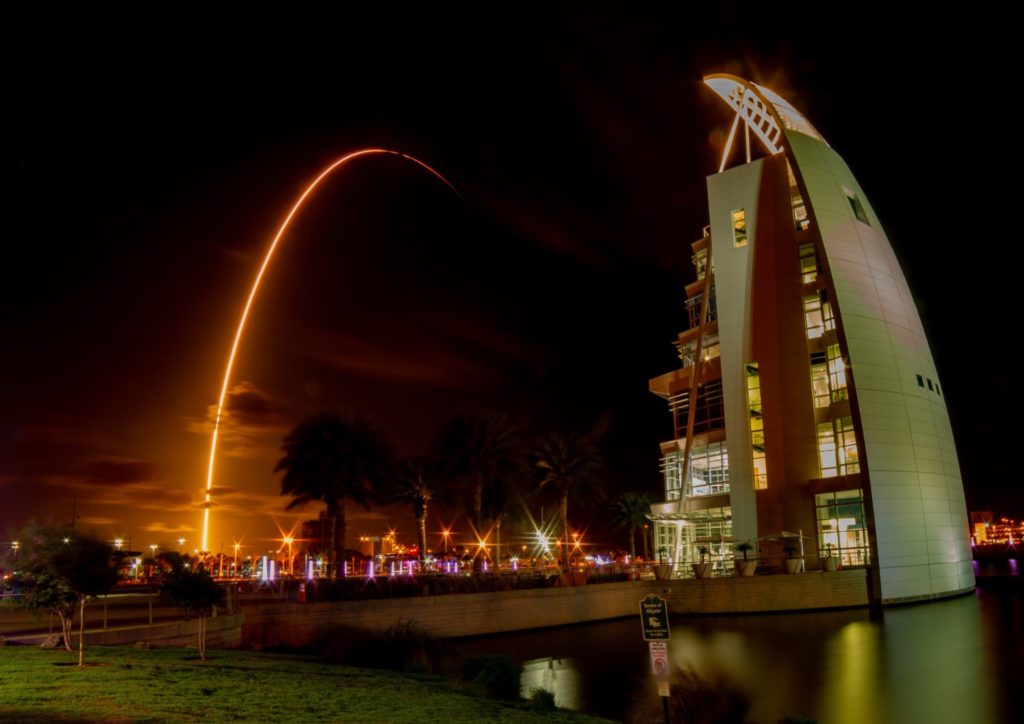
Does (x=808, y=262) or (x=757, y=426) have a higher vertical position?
(x=808, y=262)

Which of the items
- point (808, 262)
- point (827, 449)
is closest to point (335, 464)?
point (827, 449)

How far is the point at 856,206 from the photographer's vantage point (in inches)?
2092

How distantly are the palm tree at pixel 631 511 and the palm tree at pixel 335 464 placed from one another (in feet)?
131

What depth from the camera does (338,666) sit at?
19484 millimetres

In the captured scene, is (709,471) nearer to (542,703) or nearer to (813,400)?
(813,400)

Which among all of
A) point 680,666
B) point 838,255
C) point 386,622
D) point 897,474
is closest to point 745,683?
point 680,666

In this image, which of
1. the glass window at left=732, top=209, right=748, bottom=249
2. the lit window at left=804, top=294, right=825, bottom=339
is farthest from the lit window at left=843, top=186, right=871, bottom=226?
the glass window at left=732, top=209, right=748, bottom=249

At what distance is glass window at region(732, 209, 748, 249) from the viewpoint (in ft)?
170

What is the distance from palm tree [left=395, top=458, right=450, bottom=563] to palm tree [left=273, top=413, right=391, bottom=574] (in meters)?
6.81

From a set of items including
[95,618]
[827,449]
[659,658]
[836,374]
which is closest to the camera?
[659,658]

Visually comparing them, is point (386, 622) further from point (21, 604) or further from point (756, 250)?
point (756, 250)

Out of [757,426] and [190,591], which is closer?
[190,591]

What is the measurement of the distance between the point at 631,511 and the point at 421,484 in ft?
110

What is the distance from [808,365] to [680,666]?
2931cm
